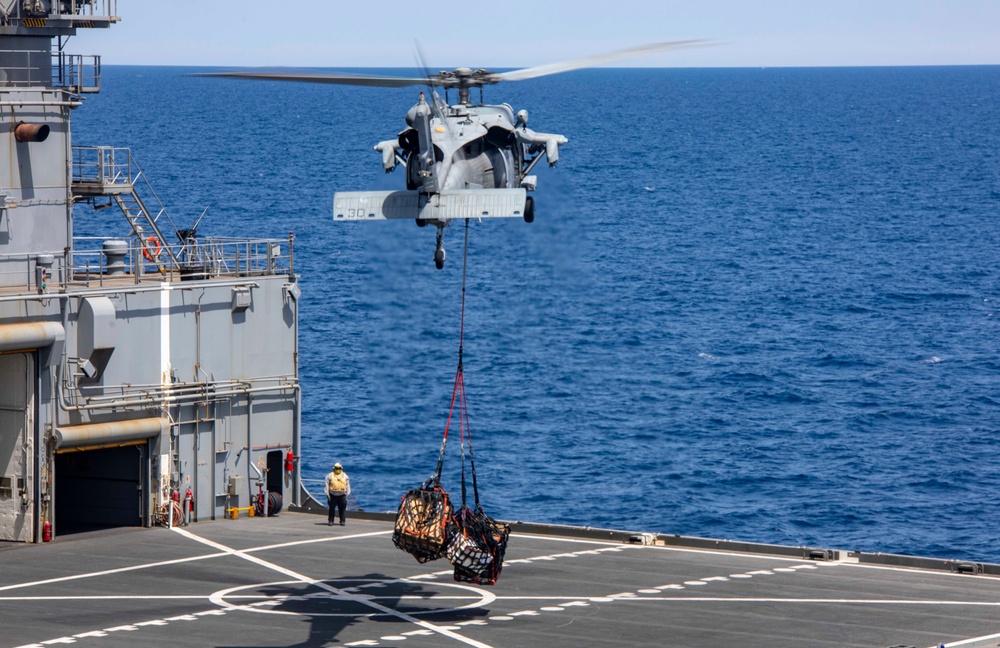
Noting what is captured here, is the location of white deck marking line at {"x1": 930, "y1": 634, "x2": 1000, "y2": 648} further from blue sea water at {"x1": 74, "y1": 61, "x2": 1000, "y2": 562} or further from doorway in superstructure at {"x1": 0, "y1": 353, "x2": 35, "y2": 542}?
doorway in superstructure at {"x1": 0, "y1": 353, "x2": 35, "y2": 542}

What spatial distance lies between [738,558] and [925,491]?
28315mm

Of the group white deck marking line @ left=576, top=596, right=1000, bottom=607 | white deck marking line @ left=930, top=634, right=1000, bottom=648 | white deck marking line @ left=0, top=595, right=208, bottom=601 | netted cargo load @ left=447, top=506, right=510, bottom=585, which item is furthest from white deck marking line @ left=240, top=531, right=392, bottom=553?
white deck marking line @ left=930, top=634, right=1000, bottom=648

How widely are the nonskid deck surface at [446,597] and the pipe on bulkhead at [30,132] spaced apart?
10.6m

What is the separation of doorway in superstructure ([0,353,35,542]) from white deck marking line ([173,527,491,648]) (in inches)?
153

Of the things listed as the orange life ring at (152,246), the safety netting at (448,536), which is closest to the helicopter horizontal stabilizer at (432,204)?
the safety netting at (448,536)

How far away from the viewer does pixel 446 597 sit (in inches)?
1252

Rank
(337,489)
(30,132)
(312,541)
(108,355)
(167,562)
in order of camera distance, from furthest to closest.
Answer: (30,132) < (337,489) < (108,355) < (312,541) < (167,562)

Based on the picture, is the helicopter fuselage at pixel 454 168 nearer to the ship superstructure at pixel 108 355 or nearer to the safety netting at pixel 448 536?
the safety netting at pixel 448 536

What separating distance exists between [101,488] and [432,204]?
652 inches

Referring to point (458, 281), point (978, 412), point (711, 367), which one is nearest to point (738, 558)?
point (978, 412)

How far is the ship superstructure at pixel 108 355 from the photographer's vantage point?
125 feet

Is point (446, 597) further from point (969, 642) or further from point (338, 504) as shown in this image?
point (969, 642)

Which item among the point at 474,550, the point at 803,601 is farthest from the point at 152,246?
the point at 803,601

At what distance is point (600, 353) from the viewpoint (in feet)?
292
